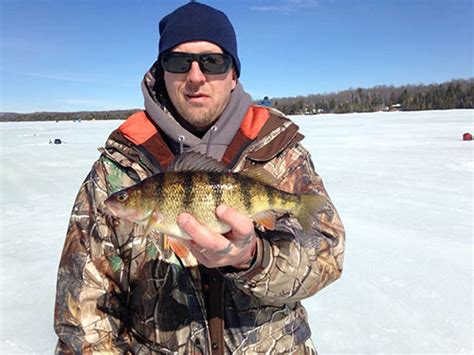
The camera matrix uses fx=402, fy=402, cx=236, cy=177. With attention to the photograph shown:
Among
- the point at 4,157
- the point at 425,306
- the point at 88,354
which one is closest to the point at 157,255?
the point at 88,354

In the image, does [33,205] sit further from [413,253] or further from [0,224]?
[413,253]

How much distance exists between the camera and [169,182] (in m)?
1.69

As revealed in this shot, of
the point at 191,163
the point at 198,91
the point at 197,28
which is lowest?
the point at 191,163

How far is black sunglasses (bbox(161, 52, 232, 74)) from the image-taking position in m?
2.06

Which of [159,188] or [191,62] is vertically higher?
[191,62]

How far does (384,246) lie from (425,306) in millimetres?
1253

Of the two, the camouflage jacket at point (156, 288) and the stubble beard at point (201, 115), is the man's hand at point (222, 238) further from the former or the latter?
the stubble beard at point (201, 115)

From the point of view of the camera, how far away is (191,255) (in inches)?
72.0

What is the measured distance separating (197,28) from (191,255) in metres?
1.17

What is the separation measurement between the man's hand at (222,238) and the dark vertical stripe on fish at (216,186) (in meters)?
0.16

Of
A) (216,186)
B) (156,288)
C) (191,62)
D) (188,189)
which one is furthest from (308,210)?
(191,62)

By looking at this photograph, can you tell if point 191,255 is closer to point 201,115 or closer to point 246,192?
point 246,192

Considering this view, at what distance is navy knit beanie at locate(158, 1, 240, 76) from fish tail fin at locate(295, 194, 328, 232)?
0.93 meters

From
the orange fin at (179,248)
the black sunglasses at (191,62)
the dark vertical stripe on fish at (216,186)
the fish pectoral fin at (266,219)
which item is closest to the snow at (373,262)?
the fish pectoral fin at (266,219)
